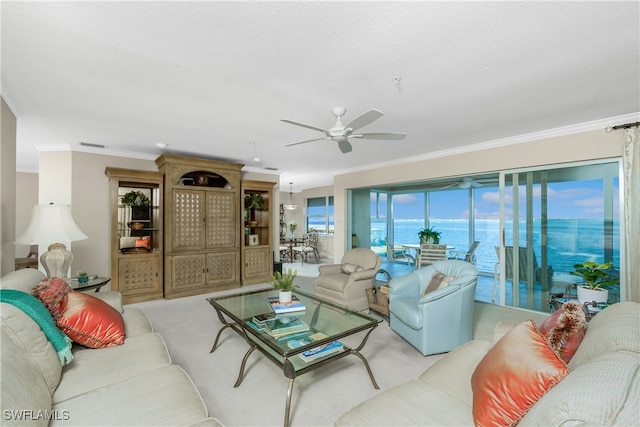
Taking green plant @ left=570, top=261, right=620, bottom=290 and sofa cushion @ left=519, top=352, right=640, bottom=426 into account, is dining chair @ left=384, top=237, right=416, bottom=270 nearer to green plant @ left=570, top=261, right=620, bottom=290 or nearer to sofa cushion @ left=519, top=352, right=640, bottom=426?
green plant @ left=570, top=261, right=620, bottom=290

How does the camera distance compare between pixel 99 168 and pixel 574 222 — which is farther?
pixel 99 168

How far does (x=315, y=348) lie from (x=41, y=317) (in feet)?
5.56

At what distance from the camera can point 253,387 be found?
7.24 feet

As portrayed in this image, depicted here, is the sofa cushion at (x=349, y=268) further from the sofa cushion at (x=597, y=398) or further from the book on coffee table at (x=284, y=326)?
the sofa cushion at (x=597, y=398)

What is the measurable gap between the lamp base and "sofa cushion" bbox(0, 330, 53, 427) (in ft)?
6.42

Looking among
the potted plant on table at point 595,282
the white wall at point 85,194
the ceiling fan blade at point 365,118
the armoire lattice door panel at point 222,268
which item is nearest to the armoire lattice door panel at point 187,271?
the armoire lattice door panel at point 222,268

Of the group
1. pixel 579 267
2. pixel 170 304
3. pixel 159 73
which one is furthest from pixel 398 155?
pixel 170 304

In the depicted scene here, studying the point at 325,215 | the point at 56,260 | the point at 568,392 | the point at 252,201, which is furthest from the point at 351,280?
the point at 325,215

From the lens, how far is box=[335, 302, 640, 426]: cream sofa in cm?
76

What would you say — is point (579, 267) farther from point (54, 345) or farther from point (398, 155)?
point (54, 345)

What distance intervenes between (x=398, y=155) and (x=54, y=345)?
4.86 meters

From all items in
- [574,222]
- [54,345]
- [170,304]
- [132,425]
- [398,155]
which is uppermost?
[398,155]

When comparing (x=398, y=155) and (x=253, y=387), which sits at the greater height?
(x=398, y=155)

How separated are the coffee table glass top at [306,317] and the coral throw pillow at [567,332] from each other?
121cm
